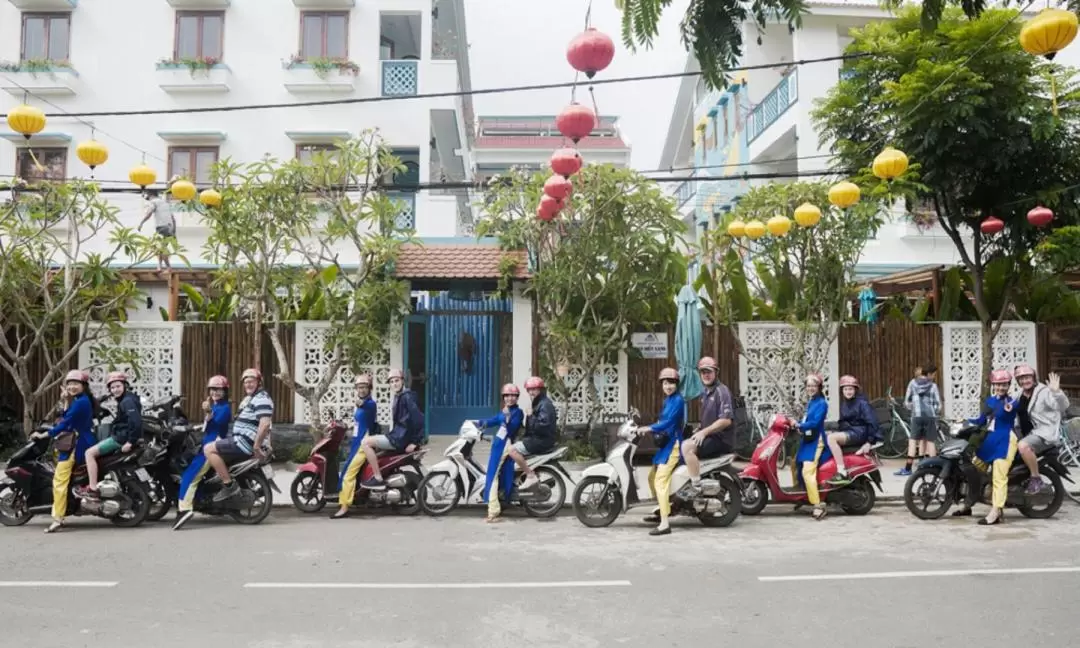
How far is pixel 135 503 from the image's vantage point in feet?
27.9

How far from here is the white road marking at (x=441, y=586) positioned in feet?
19.5

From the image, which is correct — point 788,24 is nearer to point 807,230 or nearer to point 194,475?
point 194,475

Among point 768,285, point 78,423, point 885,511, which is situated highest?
point 768,285

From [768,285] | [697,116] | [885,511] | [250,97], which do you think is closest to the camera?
[885,511]

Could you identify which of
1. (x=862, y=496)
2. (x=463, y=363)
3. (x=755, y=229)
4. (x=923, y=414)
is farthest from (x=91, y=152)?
(x=923, y=414)

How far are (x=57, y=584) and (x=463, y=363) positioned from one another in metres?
8.97

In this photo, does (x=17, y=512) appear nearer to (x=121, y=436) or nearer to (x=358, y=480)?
(x=121, y=436)

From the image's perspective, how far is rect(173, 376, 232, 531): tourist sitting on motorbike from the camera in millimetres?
8391

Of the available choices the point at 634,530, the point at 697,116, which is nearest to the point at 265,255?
the point at 634,530

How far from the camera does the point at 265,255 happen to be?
40.5ft

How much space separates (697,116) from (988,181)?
18.5 metres

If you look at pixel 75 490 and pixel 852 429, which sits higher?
pixel 852 429

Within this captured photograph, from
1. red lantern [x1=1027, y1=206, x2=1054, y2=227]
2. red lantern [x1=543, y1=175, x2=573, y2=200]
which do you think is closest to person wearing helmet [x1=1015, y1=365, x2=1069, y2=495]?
red lantern [x1=1027, y1=206, x2=1054, y2=227]

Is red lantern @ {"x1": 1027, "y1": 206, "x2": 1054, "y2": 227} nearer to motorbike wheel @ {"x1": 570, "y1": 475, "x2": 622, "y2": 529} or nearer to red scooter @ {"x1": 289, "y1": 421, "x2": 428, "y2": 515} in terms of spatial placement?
motorbike wheel @ {"x1": 570, "y1": 475, "x2": 622, "y2": 529}
